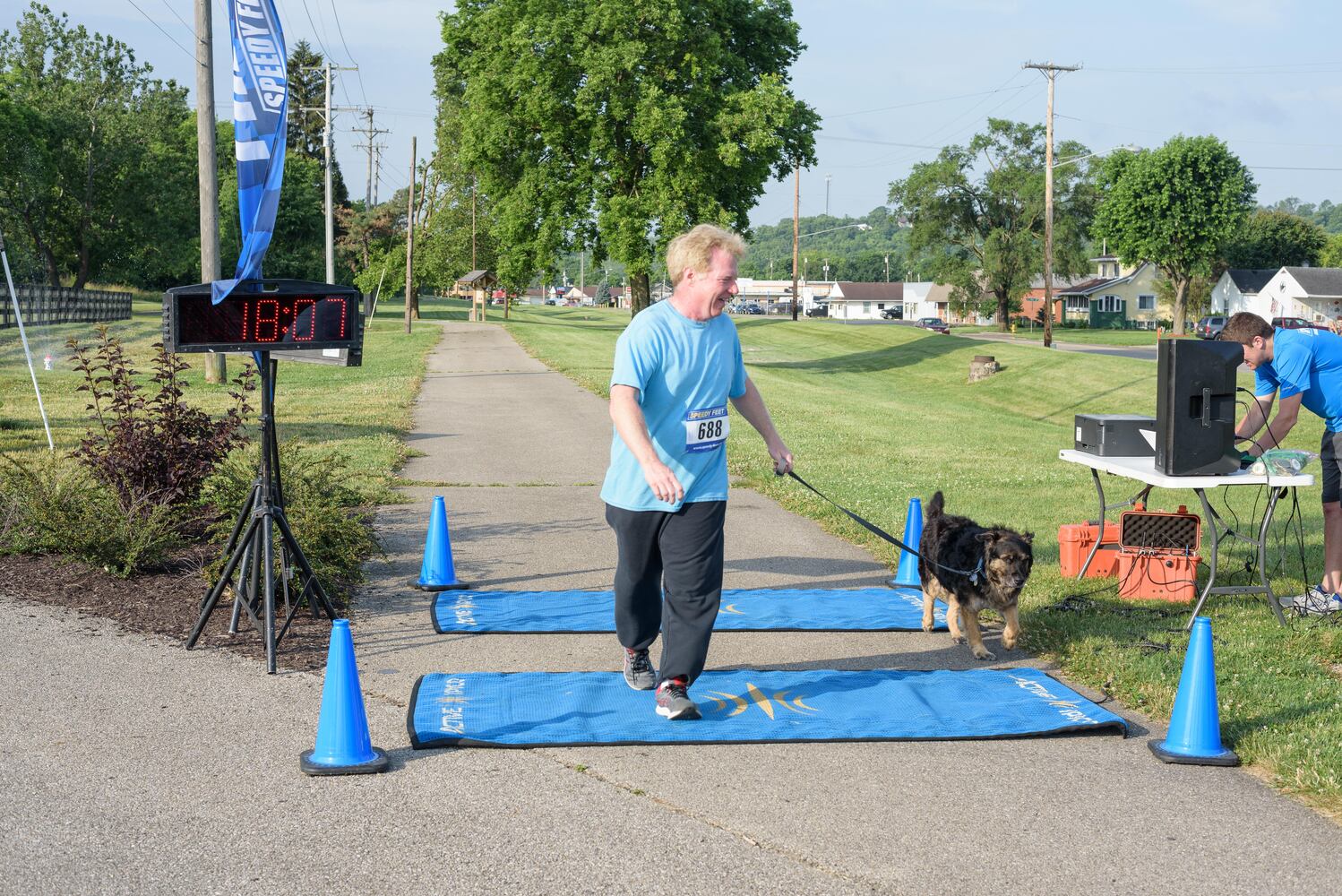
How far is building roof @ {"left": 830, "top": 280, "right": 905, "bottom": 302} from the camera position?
178m

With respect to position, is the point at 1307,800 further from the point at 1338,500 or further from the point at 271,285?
the point at 271,285

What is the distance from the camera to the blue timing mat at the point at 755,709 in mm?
5473

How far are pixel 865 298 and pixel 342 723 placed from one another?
178473mm

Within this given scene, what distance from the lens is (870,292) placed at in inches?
7087

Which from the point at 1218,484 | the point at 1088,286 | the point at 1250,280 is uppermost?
the point at 1088,286

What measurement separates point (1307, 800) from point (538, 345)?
39.5 meters

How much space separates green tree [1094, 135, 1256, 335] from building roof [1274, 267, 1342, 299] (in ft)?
47.6

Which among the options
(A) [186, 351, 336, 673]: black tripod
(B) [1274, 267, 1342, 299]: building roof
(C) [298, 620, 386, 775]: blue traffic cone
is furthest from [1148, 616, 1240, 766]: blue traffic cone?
(B) [1274, 267, 1342, 299]: building roof

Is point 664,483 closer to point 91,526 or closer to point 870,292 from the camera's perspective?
point 91,526

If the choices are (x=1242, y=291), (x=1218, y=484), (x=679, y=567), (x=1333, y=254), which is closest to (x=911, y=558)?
(x=1218, y=484)

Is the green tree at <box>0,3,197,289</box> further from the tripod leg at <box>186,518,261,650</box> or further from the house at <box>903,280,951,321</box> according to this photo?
the house at <box>903,280,951,321</box>

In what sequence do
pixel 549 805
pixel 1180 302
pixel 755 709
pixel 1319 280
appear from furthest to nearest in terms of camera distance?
pixel 1319 280 → pixel 1180 302 → pixel 755 709 → pixel 549 805

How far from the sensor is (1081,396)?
110 feet

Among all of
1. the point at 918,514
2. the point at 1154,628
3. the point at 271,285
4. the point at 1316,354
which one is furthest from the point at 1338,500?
the point at 271,285
